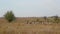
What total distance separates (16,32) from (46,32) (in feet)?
9.49

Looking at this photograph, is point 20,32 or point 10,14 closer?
point 20,32

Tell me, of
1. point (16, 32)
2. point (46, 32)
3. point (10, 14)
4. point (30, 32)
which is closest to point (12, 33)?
point (16, 32)

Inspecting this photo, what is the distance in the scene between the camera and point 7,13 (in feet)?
139

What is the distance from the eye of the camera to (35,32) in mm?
16703

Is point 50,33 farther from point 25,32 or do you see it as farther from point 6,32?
point 6,32

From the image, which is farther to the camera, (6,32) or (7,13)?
(7,13)

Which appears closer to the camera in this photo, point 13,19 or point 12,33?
point 12,33

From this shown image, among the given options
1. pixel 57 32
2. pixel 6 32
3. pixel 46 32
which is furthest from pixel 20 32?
pixel 57 32

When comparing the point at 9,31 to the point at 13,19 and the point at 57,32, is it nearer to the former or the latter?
the point at 57,32

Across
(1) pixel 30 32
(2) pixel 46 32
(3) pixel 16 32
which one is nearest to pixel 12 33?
(3) pixel 16 32

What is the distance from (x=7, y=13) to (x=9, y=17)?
111 centimetres

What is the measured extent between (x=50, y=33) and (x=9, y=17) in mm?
26273

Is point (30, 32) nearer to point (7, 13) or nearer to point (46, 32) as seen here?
point (46, 32)

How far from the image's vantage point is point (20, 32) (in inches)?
669
